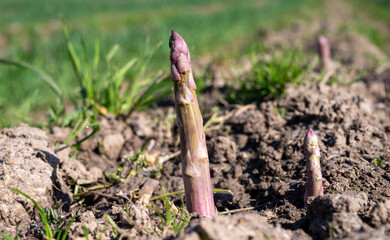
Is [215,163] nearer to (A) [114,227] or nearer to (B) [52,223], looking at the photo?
(A) [114,227]

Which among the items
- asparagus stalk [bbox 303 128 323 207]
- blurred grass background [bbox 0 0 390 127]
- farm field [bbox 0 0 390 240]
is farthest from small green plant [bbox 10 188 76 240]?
blurred grass background [bbox 0 0 390 127]

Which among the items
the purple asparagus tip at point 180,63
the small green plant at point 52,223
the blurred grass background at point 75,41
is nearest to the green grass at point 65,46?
the blurred grass background at point 75,41

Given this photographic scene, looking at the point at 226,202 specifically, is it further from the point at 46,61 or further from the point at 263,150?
the point at 46,61

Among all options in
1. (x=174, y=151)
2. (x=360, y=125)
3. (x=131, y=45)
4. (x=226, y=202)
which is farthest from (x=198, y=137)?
(x=131, y=45)

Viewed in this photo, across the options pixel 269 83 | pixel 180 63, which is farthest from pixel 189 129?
pixel 269 83

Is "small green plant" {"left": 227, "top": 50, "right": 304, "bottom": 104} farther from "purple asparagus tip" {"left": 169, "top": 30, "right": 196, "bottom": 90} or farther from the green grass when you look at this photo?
"purple asparagus tip" {"left": 169, "top": 30, "right": 196, "bottom": 90}

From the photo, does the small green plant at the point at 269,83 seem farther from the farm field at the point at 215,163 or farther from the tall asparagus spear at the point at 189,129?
the tall asparagus spear at the point at 189,129
